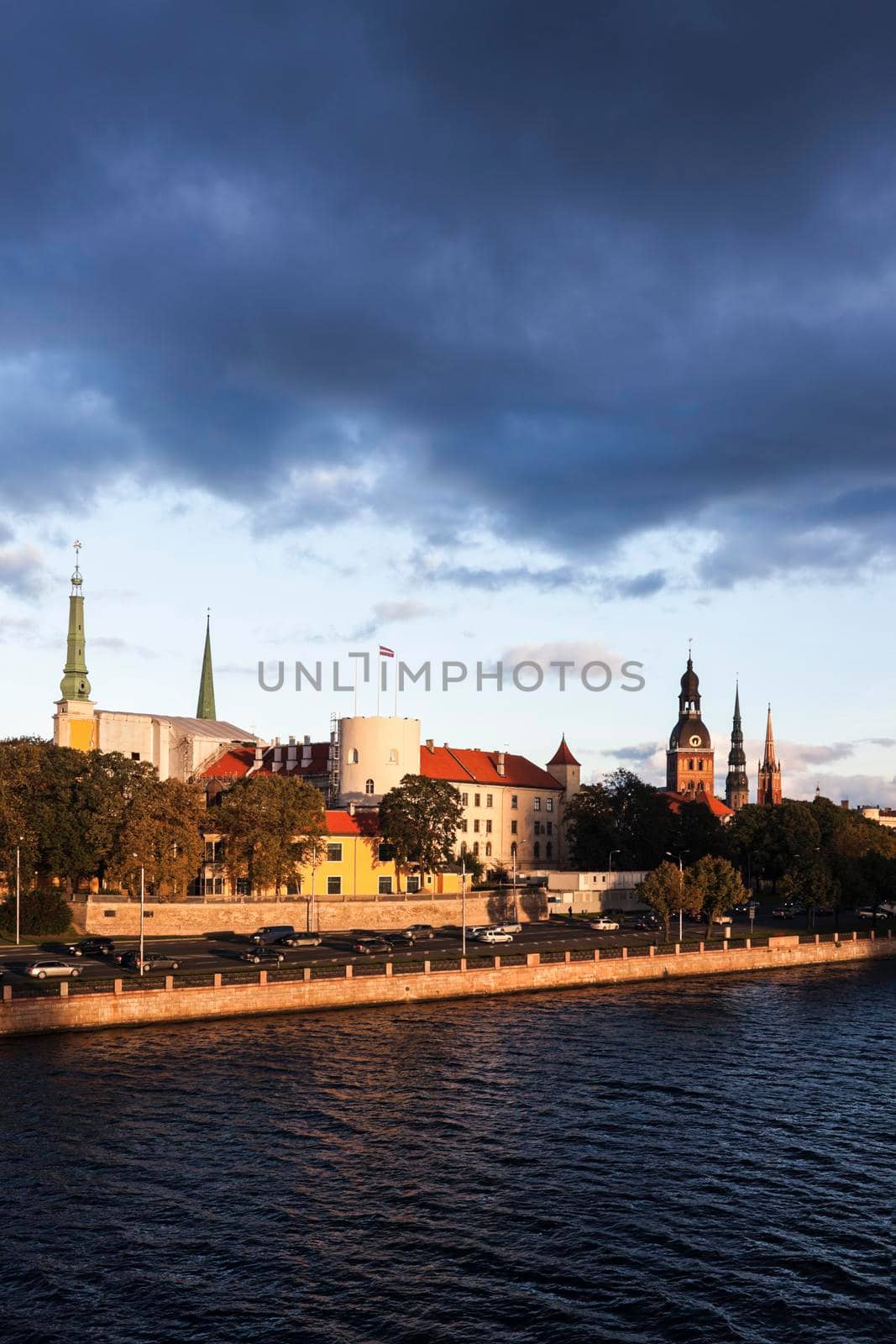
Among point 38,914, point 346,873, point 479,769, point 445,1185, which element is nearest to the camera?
point 445,1185

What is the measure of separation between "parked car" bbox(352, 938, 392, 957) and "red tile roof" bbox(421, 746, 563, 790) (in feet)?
162

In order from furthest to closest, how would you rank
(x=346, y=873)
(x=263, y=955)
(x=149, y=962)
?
(x=346, y=873), (x=263, y=955), (x=149, y=962)

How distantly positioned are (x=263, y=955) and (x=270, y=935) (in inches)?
470

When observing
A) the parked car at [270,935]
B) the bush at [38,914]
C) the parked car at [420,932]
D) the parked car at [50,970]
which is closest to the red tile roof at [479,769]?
the parked car at [420,932]

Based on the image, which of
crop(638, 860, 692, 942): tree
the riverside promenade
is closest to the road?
crop(638, 860, 692, 942): tree

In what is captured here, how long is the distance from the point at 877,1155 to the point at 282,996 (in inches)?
1599

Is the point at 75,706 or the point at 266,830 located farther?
the point at 75,706

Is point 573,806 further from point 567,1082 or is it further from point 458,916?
point 567,1082

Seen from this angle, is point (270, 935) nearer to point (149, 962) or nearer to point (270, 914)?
point (270, 914)

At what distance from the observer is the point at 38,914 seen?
98.4 m

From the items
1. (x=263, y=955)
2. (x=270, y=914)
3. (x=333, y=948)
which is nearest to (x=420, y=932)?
(x=270, y=914)

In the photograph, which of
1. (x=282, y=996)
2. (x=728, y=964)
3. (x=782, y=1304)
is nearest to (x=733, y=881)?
(x=728, y=964)

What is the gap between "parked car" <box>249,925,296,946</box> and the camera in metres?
101

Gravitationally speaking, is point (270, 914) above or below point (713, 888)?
below
